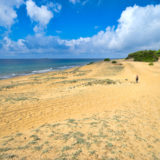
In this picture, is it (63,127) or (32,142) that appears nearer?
(32,142)

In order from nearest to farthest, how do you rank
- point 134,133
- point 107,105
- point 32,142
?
point 32,142, point 134,133, point 107,105

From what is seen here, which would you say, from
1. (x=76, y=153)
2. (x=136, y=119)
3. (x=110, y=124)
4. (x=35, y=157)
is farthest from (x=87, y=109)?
(x=35, y=157)

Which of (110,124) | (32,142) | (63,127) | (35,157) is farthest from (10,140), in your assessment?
(110,124)

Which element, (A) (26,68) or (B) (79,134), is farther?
(A) (26,68)

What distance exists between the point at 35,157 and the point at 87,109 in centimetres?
481

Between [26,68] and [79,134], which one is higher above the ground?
[26,68]

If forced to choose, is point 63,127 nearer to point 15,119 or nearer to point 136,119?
point 15,119

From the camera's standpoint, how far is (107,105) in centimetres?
825

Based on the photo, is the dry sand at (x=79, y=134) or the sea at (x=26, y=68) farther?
the sea at (x=26, y=68)

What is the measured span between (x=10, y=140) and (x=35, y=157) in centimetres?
160

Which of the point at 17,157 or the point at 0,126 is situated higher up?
the point at 17,157

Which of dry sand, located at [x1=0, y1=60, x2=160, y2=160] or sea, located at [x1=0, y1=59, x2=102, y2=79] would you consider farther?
sea, located at [x1=0, y1=59, x2=102, y2=79]

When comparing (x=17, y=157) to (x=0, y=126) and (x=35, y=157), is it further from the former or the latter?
(x=0, y=126)

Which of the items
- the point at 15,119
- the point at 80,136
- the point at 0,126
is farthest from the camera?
the point at 15,119
